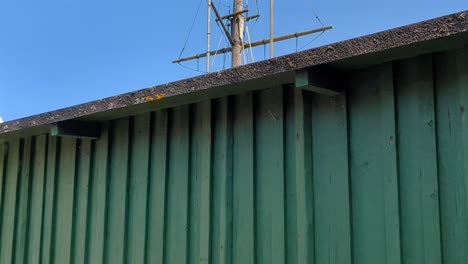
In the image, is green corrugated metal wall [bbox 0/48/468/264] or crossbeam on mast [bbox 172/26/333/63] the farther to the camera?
crossbeam on mast [bbox 172/26/333/63]

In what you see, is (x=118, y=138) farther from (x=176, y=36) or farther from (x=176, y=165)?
(x=176, y=36)

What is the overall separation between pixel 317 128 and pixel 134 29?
11.4 metres

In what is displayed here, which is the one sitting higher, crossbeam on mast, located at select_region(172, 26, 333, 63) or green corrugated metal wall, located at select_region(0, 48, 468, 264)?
crossbeam on mast, located at select_region(172, 26, 333, 63)

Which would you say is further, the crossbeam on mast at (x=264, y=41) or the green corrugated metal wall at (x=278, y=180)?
the crossbeam on mast at (x=264, y=41)

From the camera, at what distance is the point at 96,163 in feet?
11.7

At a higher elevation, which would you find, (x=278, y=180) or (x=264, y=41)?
(x=264, y=41)

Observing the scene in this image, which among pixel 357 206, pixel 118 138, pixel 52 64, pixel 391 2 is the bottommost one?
pixel 357 206

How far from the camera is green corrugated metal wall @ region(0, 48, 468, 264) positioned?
81.4 inches

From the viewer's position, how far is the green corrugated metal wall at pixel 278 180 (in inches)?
81.4

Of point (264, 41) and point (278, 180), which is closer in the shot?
point (278, 180)

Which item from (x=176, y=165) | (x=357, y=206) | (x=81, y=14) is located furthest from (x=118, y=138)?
(x=81, y=14)

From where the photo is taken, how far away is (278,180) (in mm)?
2557

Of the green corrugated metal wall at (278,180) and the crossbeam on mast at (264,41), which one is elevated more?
the crossbeam on mast at (264,41)

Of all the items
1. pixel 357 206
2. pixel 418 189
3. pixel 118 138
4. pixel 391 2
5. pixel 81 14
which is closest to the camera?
pixel 418 189
